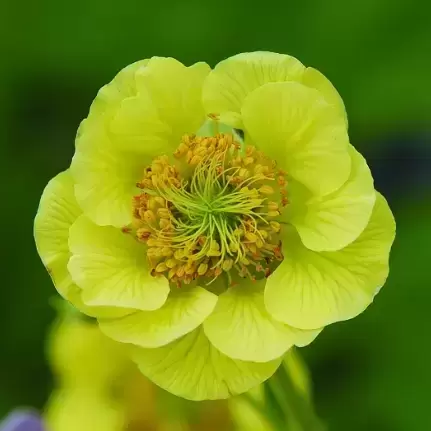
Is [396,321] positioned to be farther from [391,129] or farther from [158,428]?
[158,428]

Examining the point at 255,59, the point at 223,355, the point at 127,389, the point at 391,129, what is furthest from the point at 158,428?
the point at 391,129

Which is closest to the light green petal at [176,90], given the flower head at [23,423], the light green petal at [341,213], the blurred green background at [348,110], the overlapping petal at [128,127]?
the overlapping petal at [128,127]

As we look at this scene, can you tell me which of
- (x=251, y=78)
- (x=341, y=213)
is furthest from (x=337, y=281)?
(x=251, y=78)

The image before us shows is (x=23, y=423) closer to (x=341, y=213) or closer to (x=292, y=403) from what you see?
(x=292, y=403)

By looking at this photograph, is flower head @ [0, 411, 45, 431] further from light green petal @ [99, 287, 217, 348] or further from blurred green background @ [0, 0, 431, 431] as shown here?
blurred green background @ [0, 0, 431, 431]

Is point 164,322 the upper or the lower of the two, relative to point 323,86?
lower

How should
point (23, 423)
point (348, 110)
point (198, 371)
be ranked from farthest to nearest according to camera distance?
1. point (348, 110)
2. point (23, 423)
3. point (198, 371)
